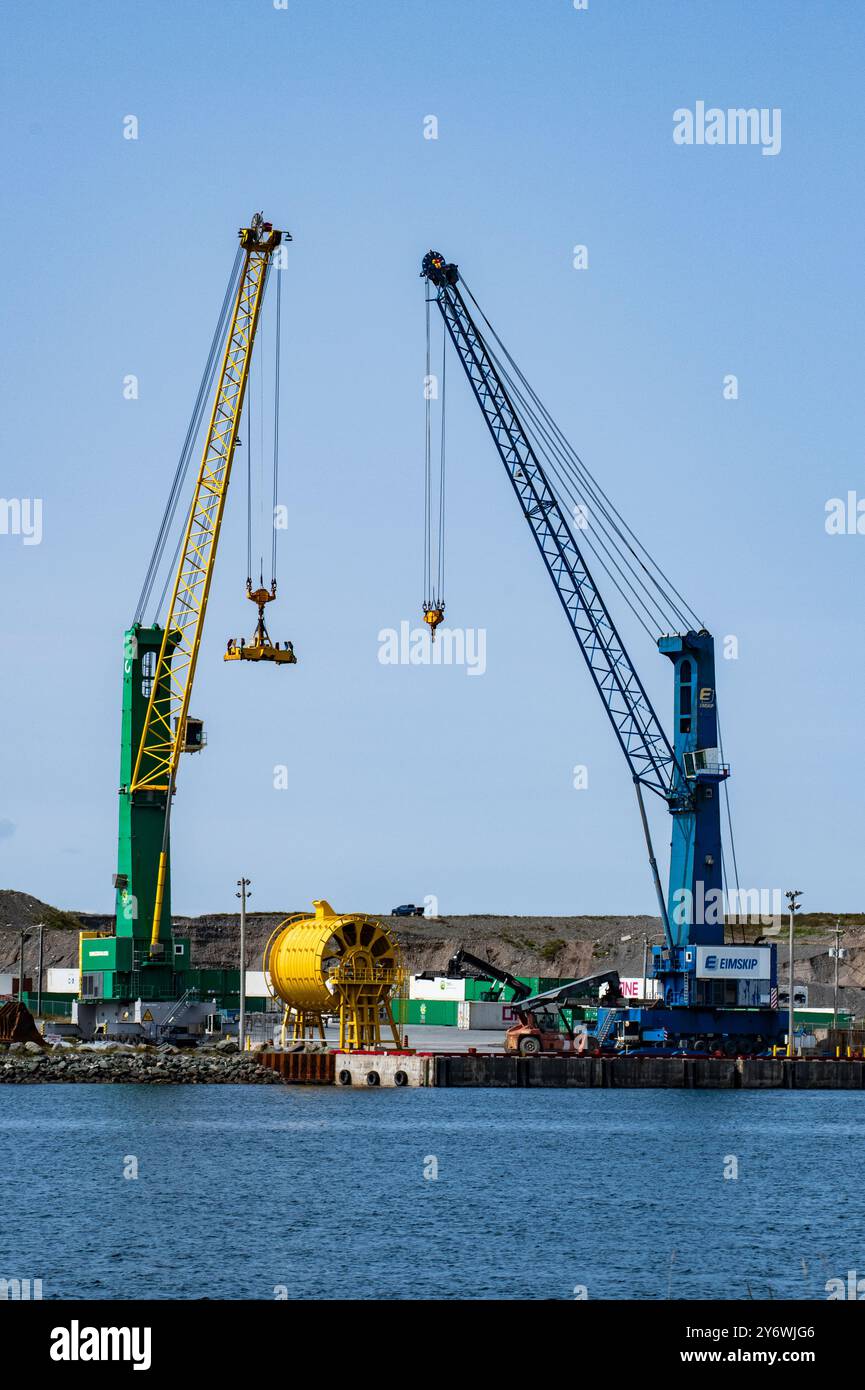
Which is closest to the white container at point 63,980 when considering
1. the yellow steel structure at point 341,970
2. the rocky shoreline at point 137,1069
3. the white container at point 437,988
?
the white container at point 437,988

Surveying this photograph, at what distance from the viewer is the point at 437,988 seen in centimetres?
16562

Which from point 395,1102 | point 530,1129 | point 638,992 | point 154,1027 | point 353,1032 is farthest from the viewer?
point 638,992

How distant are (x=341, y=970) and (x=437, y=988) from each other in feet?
198

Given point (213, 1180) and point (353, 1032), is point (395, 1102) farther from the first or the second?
point (213, 1180)

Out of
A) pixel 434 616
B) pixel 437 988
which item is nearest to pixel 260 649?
pixel 434 616

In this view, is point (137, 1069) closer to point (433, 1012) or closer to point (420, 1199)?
point (420, 1199)

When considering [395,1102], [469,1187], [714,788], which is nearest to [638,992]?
[714,788]

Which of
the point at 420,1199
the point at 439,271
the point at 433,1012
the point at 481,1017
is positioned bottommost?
the point at 420,1199

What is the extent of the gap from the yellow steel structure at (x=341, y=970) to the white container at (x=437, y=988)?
52.6 metres

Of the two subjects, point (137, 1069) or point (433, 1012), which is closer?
point (137, 1069)

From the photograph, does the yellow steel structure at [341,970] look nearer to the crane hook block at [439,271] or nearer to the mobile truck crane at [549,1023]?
the mobile truck crane at [549,1023]

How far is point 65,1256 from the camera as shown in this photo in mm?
43094

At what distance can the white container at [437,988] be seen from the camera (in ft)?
538
